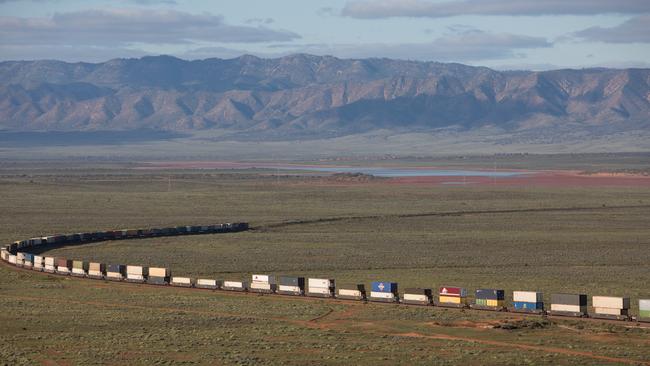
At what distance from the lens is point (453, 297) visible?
6544 centimetres

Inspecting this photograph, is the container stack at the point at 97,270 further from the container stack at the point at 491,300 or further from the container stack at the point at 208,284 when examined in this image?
the container stack at the point at 491,300

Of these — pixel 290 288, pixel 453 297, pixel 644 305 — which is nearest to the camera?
pixel 644 305

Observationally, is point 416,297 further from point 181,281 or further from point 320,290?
point 181,281

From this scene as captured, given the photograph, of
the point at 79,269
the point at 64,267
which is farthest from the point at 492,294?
the point at 64,267

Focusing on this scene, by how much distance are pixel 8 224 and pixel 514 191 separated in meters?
76.0

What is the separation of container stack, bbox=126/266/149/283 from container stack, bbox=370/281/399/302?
16880 mm

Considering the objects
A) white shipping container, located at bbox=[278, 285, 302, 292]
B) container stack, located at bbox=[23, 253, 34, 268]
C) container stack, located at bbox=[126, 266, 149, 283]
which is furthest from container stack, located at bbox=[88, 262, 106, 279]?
white shipping container, located at bbox=[278, 285, 302, 292]

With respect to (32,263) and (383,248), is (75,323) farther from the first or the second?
(383,248)

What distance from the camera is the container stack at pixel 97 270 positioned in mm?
80312

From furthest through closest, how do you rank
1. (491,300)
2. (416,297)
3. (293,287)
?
(293,287)
(416,297)
(491,300)

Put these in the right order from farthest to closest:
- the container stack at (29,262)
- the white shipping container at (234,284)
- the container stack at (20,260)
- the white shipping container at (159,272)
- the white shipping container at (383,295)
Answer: the container stack at (20,260), the container stack at (29,262), the white shipping container at (159,272), the white shipping container at (234,284), the white shipping container at (383,295)

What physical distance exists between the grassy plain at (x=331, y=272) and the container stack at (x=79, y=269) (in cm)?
353

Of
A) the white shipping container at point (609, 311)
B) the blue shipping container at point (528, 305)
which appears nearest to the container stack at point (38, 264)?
the blue shipping container at point (528, 305)

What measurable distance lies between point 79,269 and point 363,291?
23.3m
